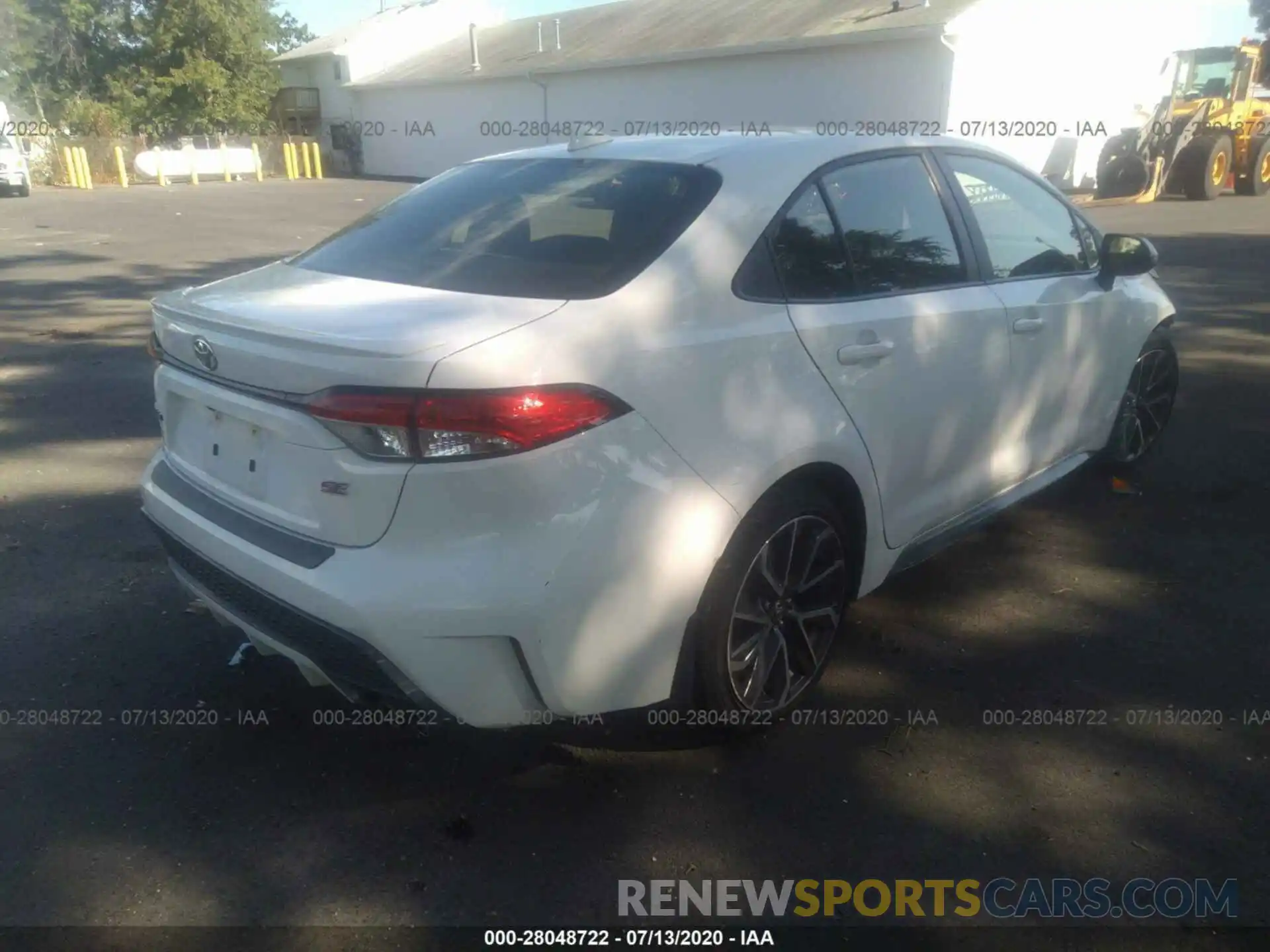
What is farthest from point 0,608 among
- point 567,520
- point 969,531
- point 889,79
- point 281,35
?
point 281,35

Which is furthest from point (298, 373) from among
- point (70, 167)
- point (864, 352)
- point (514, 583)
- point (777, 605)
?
point (70, 167)

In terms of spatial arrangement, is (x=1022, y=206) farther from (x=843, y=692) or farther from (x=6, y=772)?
(x=6, y=772)

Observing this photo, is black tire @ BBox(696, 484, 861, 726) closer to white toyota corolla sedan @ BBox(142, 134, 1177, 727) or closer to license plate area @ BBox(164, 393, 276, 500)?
white toyota corolla sedan @ BBox(142, 134, 1177, 727)

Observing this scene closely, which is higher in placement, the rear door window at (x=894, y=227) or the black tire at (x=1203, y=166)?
the rear door window at (x=894, y=227)

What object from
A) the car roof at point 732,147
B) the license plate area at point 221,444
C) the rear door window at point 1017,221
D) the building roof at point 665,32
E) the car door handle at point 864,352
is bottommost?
the license plate area at point 221,444

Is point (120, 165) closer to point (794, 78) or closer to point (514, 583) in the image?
point (794, 78)

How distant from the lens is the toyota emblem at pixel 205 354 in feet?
8.55

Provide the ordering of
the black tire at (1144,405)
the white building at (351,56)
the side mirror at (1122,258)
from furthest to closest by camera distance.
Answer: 1. the white building at (351,56)
2. the black tire at (1144,405)
3. the side mirror at (1122,258)

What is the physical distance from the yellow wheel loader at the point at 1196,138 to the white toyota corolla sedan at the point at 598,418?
18833mm

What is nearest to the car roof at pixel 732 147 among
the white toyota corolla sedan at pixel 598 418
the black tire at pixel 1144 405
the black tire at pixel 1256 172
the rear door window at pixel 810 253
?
the white toyota corolla sedan at pixel 598 418

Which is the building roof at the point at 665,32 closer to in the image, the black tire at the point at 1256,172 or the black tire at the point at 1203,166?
the black tire at the point at 1203,166

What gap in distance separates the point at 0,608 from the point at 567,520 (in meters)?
2.66

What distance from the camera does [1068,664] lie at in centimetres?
347

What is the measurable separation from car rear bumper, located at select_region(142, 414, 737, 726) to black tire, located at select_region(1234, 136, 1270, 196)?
76.9ft
